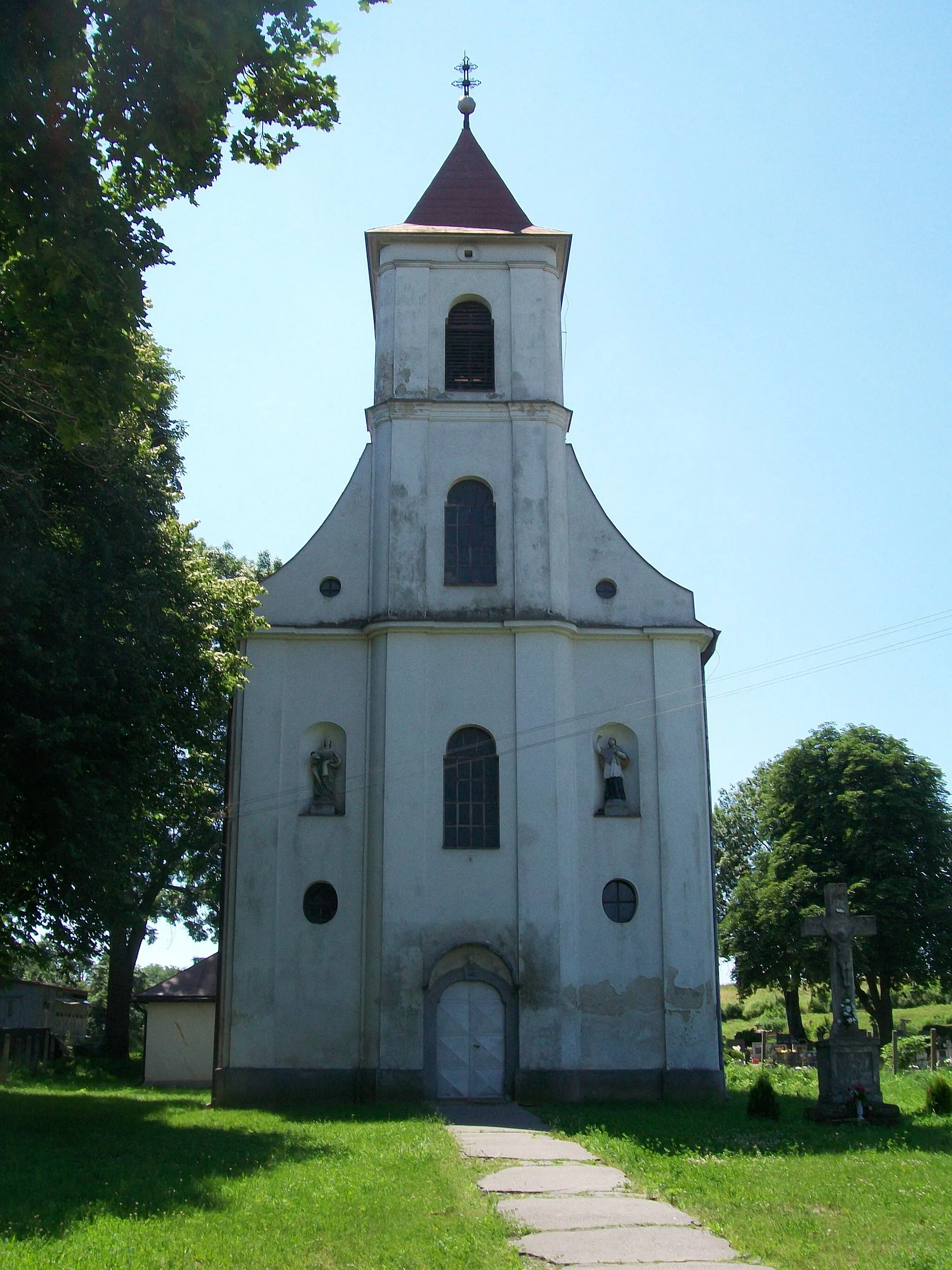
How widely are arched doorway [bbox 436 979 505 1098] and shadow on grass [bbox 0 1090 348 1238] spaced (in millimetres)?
2910

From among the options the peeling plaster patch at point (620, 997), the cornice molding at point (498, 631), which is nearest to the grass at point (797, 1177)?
the peeling plaster patch at point (620, 997)

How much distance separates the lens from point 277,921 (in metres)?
20.9

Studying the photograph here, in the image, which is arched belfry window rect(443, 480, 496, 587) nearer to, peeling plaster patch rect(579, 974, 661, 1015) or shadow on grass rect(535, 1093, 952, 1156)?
peeling plaster patch rect(579, 974, 661, 1015)

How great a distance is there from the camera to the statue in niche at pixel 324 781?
2172 cm

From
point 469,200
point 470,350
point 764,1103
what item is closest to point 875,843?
point 470,350

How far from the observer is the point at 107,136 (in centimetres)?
947

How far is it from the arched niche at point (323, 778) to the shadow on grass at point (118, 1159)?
526 centimetres

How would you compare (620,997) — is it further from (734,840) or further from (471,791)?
(734,840)

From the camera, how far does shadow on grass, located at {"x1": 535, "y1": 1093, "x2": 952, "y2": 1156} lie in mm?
13391

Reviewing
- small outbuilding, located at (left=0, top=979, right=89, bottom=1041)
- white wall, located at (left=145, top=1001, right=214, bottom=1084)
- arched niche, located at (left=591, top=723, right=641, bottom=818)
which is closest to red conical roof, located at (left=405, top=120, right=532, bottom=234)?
arched niche, located at (left=591, top=723, right=641, bottom=818)

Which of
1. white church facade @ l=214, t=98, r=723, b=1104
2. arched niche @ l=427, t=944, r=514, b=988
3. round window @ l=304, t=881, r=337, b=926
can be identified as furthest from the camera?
round window @ l=304, t=881, r=337, b=926

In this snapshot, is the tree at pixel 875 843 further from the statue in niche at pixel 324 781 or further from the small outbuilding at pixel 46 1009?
the small outbuilding at pixel 46 1009

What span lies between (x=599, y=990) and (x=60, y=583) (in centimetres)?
1098

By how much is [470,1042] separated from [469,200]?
1649 centimetres
